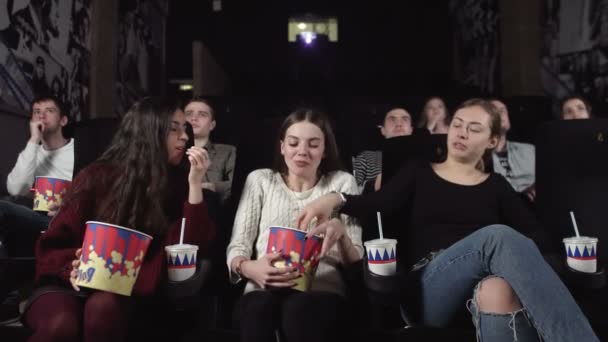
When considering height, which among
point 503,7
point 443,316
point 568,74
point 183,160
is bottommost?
point 443,316

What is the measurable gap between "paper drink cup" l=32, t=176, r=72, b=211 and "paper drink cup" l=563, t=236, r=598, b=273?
148cm

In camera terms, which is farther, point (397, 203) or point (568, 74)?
point (568, 74)

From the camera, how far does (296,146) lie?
1603mm

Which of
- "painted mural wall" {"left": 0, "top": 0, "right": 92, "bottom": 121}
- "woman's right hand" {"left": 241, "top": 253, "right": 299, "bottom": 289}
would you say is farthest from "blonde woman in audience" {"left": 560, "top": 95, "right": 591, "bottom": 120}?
"painted mural wall" {"left": 0, "top": 0, "right": 92, "bottom": 121}

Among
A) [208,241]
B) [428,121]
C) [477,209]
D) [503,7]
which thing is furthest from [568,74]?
[208,241]

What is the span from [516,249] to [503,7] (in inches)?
166

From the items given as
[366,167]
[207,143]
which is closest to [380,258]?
[366,167]

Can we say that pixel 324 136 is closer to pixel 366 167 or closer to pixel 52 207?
pixel 52 207

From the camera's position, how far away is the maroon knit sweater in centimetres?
125

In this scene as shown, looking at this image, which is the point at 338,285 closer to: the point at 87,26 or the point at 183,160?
the point at 183,160

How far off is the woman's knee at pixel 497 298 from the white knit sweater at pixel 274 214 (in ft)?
1.28

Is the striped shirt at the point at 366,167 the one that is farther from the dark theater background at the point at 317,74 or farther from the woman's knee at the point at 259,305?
the woman's knee at the point at 259,305

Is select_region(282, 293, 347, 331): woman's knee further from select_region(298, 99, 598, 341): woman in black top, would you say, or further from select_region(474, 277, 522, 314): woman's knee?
select_region(474, 277, 522, 314): woman's knee

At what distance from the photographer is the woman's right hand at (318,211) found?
4.67 feet
